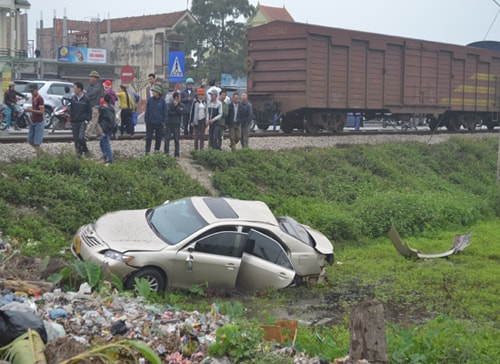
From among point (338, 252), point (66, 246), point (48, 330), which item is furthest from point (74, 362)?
point (338, 252)

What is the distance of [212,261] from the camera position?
10.9 m

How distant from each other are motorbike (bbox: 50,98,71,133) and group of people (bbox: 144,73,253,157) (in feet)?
16.7

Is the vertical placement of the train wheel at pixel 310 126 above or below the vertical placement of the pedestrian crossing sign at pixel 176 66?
below

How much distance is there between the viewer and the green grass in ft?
31.2

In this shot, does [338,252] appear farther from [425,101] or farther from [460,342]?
[425,101]

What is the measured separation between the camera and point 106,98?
1628 centimetres

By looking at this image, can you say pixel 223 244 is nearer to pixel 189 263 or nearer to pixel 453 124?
pixel 189 263

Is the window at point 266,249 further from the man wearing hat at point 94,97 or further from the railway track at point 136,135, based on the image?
the railway track at point 136,135

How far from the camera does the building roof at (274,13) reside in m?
77.9

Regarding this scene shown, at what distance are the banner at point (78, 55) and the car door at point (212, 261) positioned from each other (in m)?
40.0

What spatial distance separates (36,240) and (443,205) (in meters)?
10.7

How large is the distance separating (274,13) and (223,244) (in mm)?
71400

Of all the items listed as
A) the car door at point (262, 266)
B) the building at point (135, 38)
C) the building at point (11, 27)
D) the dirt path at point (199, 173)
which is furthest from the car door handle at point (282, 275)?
the building at point (135, 38)

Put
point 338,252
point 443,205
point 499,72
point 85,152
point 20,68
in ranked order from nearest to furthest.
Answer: point 338,252
point 85,152
point 443,205
point 499,72
point 20,68
